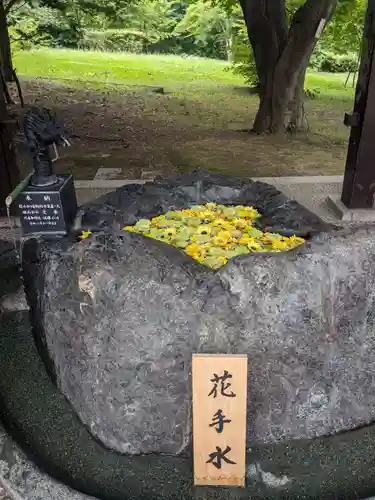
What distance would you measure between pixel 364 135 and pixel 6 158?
12.4ft

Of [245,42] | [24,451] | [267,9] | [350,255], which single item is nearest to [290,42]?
[267,9]

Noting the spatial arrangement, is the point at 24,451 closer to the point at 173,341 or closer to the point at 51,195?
the point at 173,341

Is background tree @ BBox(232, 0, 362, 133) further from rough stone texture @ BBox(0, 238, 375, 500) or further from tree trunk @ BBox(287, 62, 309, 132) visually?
rough stone texture @ BBox(0, 238, 375, 500)

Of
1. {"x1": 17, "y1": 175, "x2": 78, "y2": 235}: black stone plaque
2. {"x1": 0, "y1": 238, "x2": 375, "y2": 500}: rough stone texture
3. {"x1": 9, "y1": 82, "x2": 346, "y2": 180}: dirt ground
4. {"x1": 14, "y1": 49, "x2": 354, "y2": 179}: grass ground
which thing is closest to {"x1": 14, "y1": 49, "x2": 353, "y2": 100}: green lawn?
{"x1": 14, "y1": 49, "x2": 354, "y2": 179}: grass ground

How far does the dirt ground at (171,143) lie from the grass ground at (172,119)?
16 millimetres

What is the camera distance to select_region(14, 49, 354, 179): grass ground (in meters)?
7.21

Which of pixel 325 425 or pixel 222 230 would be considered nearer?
pixel 325 425

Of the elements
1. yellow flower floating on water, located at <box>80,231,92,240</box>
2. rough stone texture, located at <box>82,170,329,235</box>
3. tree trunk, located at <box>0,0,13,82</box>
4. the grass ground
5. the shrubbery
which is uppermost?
tree trunk, located at <box>0,0,13,82</box>

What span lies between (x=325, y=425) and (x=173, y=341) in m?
0.94

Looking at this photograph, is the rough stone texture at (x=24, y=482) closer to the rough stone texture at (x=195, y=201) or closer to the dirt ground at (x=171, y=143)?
the rough stone texture at (x=195, y=201)

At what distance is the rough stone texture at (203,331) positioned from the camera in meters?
2.04

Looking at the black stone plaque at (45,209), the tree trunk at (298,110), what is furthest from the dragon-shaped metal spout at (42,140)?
the tree trunk at (298,110)

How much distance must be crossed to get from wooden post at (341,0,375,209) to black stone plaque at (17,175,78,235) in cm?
332

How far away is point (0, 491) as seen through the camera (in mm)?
2133
